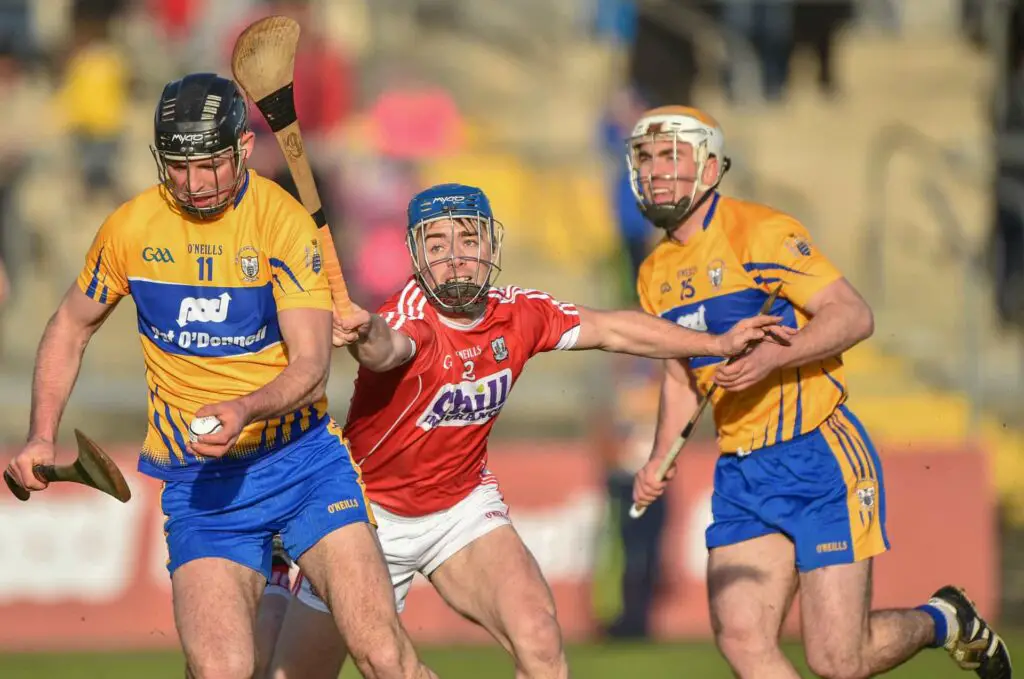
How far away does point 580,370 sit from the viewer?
36.8ft

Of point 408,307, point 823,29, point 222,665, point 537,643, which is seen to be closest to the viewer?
point 222,665

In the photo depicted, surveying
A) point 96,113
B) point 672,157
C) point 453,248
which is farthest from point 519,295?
point 96,113

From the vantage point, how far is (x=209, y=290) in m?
5.39

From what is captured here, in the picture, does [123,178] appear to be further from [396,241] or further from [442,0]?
[442,0]

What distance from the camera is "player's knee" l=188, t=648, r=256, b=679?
516cm

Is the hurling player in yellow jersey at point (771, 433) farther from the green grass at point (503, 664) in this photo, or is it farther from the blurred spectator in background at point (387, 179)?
the blurred spectator in background at point (387, 179)

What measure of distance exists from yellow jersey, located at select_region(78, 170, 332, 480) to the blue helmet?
1.32 ft

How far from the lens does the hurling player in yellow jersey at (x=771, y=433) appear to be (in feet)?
19.7

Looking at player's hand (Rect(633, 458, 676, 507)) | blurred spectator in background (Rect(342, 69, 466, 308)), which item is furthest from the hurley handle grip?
blurred spectator in background (Rect(342, 69, 466, 308))

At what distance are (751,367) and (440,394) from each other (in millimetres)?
1163

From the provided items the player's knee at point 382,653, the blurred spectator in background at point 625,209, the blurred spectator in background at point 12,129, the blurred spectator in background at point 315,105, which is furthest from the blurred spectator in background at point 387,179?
the player's knee at point 382,653

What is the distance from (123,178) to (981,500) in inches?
273

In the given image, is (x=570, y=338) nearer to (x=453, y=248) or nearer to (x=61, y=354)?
(x=453, y=248)

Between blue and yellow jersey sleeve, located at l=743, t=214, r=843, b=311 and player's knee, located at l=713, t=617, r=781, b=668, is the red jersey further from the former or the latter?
player's knee, located at l=713, t=617, r=781, b=668
